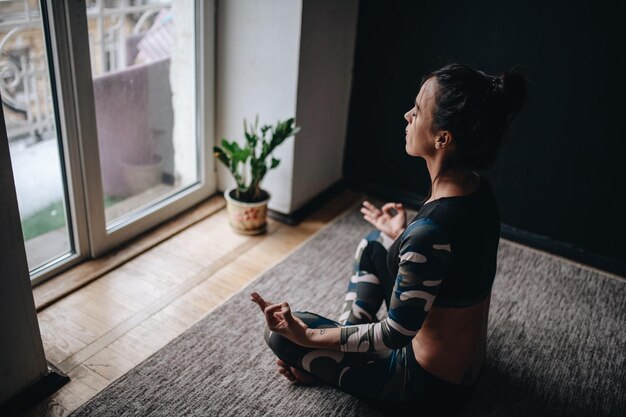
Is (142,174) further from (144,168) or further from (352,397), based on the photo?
(352,397)

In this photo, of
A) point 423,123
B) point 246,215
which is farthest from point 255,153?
point 423,123

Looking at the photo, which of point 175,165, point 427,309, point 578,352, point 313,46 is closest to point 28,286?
point 427,309

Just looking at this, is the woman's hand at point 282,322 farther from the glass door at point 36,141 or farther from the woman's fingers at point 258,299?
the glass door at point 36,141

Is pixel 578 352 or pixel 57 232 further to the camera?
pixel 57 232

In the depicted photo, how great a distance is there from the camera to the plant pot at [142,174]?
97.4 inches

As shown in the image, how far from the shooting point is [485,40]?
2.47m

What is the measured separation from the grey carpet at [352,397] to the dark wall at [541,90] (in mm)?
227

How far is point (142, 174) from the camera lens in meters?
2.54

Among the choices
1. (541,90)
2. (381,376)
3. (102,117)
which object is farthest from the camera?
(541,90)

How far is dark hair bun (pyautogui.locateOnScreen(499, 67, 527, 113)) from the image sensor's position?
48.8 inches

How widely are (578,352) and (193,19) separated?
1969mm

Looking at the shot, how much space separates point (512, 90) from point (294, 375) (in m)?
A: 1.02

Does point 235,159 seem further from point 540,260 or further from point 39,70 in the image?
point 540,260

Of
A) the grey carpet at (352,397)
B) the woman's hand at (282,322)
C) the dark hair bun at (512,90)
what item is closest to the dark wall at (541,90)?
the grey carpet at (352,397)
